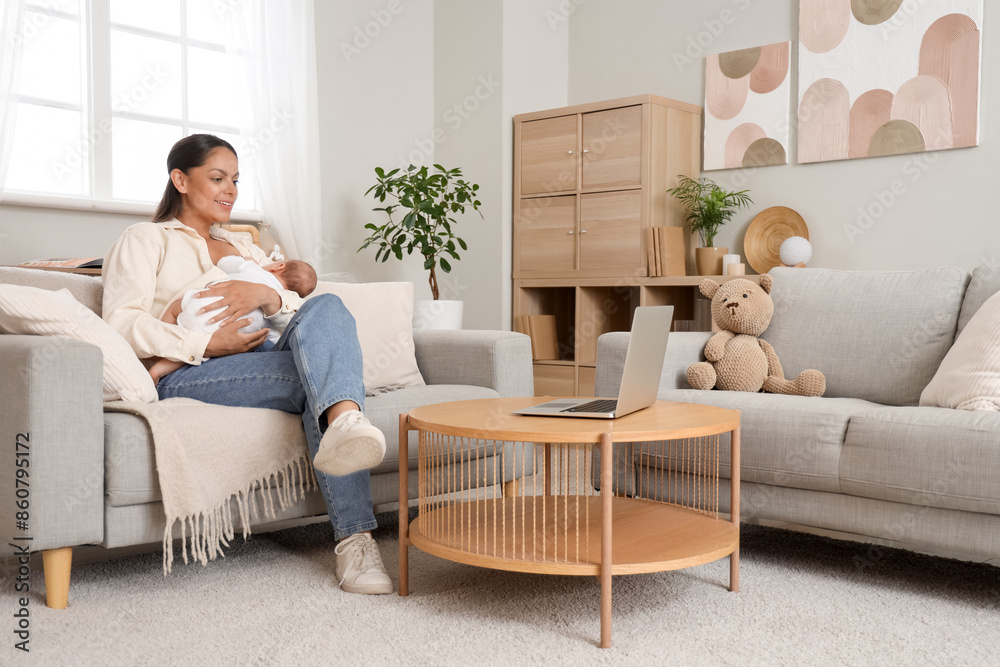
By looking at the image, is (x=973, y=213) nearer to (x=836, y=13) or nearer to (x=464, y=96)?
(x=836, y=13)

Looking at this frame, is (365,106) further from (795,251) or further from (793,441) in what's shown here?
(793,441)

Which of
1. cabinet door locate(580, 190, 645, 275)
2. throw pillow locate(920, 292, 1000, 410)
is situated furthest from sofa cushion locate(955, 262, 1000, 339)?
cabinet door locate(580, 190, 645, 275)

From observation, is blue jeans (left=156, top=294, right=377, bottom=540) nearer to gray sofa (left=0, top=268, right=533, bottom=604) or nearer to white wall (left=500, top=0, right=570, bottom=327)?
gray sofa (left=0, top=268, right=533, bottom=604)

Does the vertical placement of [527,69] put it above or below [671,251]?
above

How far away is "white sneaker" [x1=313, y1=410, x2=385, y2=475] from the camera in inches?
68.3

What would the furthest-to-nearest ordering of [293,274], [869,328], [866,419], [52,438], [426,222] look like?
1. [426,222]
2. [869,328]
3. [293,274]
4. [866,419]
5. [52,438]

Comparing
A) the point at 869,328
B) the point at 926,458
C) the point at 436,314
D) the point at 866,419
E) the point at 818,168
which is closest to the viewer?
the point at 926,458

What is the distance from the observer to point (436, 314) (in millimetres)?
3957

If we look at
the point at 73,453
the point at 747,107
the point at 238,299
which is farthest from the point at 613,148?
the point at 73,453

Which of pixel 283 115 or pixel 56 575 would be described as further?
pixel 283 115

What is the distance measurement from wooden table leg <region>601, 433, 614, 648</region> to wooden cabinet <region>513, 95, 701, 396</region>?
2.30 m

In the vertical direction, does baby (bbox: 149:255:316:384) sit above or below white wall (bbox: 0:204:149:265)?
below

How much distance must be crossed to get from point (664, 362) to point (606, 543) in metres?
0.99

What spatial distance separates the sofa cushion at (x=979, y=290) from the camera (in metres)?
2.37
